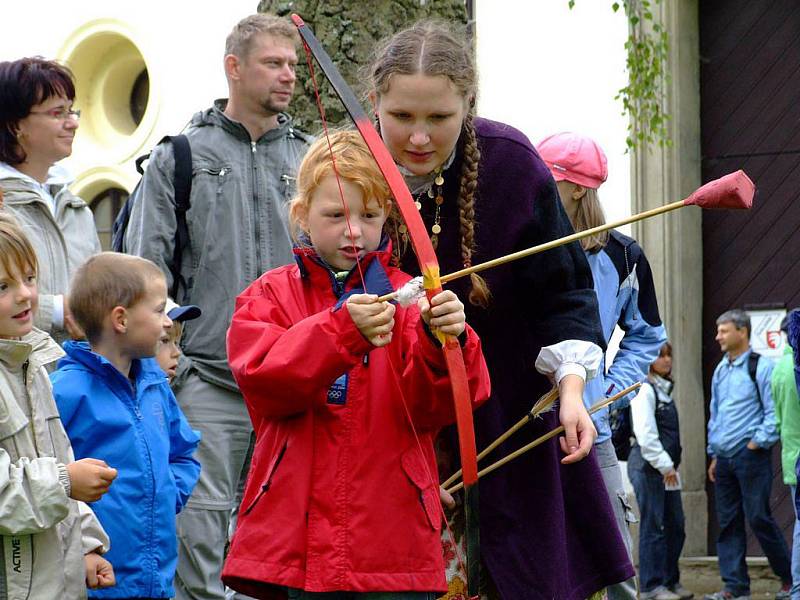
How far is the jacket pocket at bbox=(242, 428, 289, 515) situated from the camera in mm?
3670

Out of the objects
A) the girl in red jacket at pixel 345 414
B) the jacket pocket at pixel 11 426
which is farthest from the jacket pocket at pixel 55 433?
the girl in red jacket at pixel 345 414

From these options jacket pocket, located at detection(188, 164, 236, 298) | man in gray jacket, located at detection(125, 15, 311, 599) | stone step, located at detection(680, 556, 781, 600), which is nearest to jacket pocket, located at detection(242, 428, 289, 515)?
man in gray jacket, located at detection(125, 15, 311, 599)

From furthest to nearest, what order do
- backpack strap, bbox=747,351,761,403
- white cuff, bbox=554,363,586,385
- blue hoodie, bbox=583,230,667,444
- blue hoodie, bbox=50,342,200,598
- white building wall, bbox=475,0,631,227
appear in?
white building wall, bbox=475,0,631,227 → backpack strap, bbox=747,351,761,403 → blue hoodie, bbox=583,230,667,444 → blue hoodie, bbox=50,342,200,598 → white cuff, bbox=554,363,586,385

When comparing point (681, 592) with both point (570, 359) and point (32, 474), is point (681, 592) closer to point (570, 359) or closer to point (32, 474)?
point (570, 359)

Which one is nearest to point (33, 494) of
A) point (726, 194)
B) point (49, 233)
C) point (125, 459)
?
point (125, 459)

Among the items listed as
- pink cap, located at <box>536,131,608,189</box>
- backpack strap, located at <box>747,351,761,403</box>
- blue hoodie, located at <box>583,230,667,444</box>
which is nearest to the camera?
pink cap, located at <box>536,131,608,189</box>

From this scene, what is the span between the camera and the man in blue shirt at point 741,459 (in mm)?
10672

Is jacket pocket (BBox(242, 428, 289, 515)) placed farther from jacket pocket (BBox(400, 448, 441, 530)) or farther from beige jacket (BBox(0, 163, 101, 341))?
beige jacket (BBox(0, 163, 101, 341))

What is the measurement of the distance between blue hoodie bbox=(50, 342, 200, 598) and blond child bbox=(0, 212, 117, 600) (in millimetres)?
345

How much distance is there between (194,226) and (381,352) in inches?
86.2

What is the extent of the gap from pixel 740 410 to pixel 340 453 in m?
7.48

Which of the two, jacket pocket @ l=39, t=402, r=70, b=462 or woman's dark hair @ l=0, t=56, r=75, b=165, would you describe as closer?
jacket pocket @ l=39, t=402, r=70, b=462

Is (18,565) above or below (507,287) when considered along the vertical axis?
below

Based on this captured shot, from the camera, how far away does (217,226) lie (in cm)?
579
